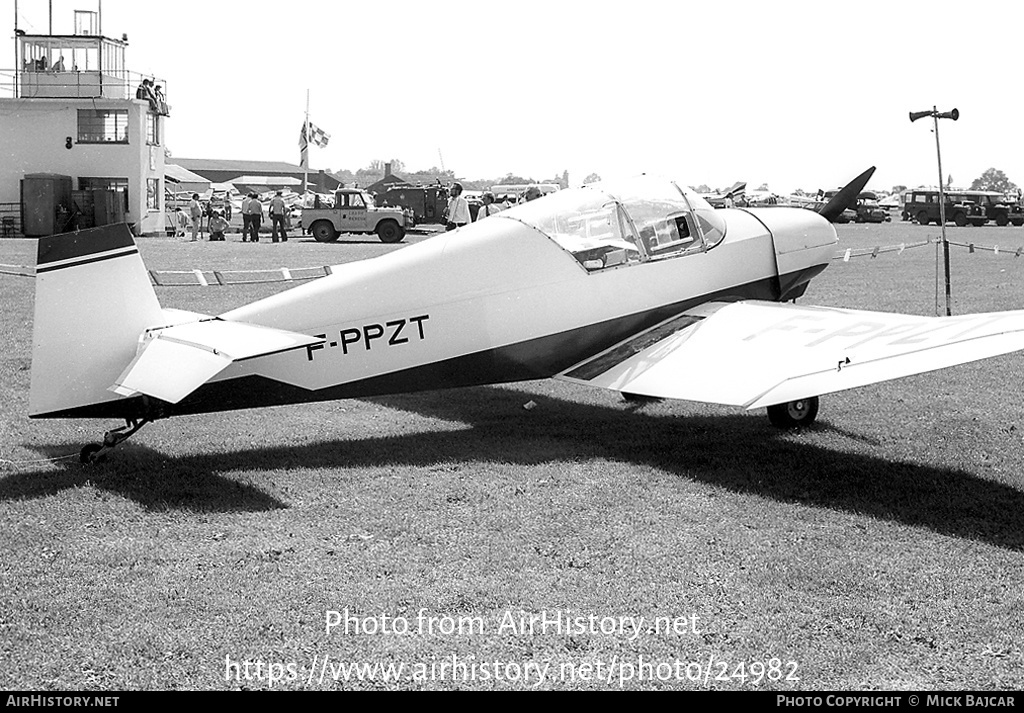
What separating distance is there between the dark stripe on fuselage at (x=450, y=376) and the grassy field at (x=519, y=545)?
40 centimetres

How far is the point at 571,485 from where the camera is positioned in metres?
6.27

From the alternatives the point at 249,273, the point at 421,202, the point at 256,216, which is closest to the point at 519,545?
the point at 249,273

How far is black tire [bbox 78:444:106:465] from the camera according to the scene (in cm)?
642

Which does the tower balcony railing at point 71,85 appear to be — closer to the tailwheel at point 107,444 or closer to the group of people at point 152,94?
the group of people at point 152,94

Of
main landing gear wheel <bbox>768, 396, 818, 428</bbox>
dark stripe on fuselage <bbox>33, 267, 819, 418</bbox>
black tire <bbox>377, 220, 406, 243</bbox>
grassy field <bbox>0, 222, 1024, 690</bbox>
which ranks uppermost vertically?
black tire <bbox>377, 220, 406, 243</bbox>

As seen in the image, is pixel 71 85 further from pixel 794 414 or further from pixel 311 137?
pixel 794 414

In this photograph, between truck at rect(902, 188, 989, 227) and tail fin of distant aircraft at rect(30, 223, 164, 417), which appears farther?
truck at rect(902, 188, 989, 227)

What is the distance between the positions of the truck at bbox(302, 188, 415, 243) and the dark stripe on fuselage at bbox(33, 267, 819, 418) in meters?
26.5

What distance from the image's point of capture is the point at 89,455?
21.1 feet

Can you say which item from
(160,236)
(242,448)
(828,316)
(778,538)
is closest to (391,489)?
(242,448)

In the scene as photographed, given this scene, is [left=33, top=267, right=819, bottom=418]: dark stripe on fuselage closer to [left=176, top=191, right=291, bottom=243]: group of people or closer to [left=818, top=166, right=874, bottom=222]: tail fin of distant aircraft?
[left=818, top=166, right=874, bottom=222]: tail fin of distant aircraft

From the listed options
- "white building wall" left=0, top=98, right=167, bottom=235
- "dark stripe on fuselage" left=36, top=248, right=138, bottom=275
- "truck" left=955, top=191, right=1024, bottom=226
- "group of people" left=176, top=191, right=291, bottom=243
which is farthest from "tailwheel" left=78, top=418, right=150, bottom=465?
"truck" left=955, top=191, right=1024, bottom=226

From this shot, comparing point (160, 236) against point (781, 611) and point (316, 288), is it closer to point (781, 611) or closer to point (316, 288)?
point (316, 288)

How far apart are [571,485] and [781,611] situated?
2042 mm
